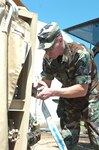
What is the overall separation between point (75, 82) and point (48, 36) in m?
0.51

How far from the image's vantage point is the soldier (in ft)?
12.0

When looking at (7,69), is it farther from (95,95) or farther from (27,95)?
(95,95)

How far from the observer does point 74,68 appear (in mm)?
3859

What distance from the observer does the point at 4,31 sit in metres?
2.82

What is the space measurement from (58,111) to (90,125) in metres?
0.38

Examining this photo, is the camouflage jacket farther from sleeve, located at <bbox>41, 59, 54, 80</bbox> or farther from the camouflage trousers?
the camouflage trousers

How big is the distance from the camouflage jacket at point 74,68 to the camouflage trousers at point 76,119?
4.6 inches

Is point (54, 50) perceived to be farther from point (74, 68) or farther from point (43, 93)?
point (43, 93)

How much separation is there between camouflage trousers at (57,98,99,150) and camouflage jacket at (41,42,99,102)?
0.12 m

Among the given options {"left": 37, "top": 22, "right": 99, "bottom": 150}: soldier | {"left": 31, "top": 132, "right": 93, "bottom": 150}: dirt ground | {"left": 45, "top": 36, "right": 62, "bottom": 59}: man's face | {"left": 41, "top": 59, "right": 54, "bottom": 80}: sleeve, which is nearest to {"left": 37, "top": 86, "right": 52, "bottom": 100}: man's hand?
{"left": 37, "top": 22, "right": 99, "bottom": 150}: soldier

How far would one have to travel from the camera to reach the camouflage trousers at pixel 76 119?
400 cm

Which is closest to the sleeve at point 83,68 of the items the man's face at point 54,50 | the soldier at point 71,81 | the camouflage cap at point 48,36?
the soldier at point 71,81

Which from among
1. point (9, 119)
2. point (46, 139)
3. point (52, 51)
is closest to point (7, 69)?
point (9, 119)

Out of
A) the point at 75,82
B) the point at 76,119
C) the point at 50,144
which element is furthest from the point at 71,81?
the point at 50,144
